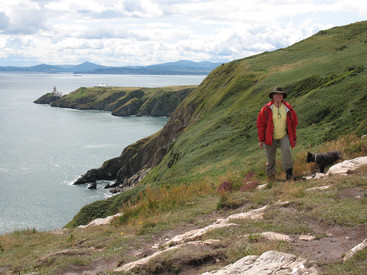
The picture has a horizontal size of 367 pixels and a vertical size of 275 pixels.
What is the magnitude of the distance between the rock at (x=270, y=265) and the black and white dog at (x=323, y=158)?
8.31m

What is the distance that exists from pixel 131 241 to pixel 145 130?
395ft

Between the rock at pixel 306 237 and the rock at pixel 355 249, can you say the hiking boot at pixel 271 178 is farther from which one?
the rock at pixel 355 249

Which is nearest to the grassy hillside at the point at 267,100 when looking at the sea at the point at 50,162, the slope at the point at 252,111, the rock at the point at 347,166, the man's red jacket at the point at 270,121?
the slope at the point at 252,111

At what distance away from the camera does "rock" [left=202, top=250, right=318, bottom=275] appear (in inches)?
235

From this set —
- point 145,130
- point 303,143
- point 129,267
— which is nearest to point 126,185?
point 303,143

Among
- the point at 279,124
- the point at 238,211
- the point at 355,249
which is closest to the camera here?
the point at 355,249

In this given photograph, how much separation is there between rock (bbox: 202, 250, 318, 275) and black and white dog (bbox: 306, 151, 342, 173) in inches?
327

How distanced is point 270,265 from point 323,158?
8985 millimetres

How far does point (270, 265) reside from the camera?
244 inches

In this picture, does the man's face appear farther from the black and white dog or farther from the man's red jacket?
the black and white dog

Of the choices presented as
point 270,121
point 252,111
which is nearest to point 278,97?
point 270,121

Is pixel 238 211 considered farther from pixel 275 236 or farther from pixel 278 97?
pixel 278 97

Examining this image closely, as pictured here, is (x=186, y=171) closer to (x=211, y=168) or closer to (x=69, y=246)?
(x=211, y=168)

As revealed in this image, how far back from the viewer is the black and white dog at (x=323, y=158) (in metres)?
14.1
